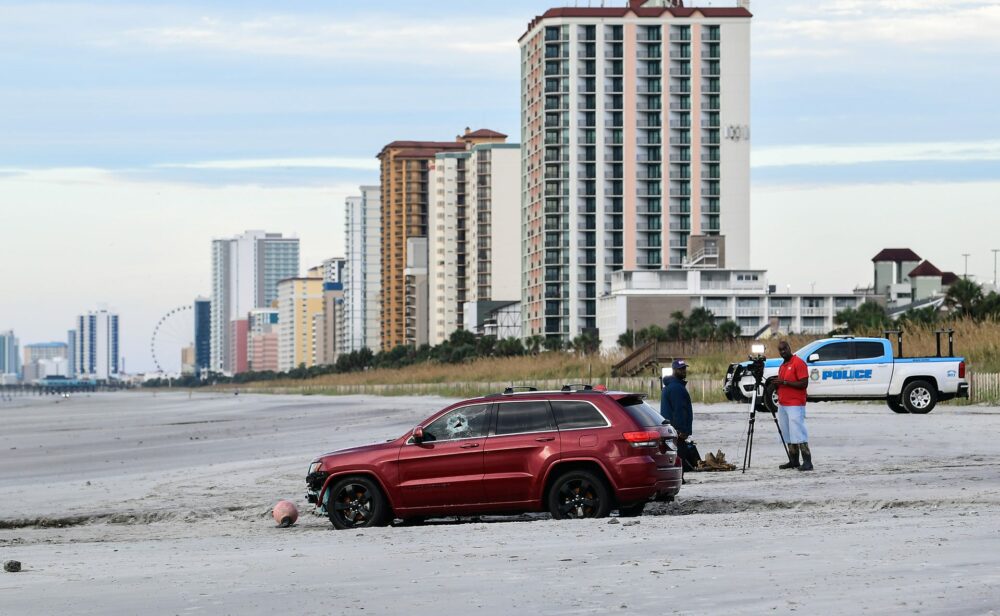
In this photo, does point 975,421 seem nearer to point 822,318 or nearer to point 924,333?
point 924,333

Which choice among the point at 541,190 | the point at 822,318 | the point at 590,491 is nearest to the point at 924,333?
the point at 590,491

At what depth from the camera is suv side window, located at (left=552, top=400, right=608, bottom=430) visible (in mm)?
15758

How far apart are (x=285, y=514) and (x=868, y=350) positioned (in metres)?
22.8

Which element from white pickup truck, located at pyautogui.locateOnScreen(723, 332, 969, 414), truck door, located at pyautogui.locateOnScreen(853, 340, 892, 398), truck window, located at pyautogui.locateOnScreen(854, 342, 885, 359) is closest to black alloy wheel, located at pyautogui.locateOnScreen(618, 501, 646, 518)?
white pickup truck, located at pyautogui.locateOnScreen(723, 332, 969, 414)

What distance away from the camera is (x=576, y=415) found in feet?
52.0

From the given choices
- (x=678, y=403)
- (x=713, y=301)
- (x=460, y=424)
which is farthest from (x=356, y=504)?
(x=713, y=301)

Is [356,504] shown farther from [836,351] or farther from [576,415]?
[836,351]

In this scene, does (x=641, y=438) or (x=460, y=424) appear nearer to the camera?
(x=641, y=438)

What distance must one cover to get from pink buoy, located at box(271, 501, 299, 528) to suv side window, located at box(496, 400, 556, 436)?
2.69 m

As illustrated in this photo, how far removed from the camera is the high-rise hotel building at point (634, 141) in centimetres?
14812

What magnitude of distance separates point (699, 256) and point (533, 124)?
26.4 metres

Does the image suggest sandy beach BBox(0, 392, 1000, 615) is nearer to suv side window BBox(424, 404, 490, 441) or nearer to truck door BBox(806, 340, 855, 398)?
suv side window BBox(424, 404, 490, 441)

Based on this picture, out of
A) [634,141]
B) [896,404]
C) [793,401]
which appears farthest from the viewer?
[634,141]

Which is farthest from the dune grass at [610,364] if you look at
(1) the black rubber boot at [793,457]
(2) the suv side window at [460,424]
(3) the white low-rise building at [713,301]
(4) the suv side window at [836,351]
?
(2) the suv side window at [460,424]
